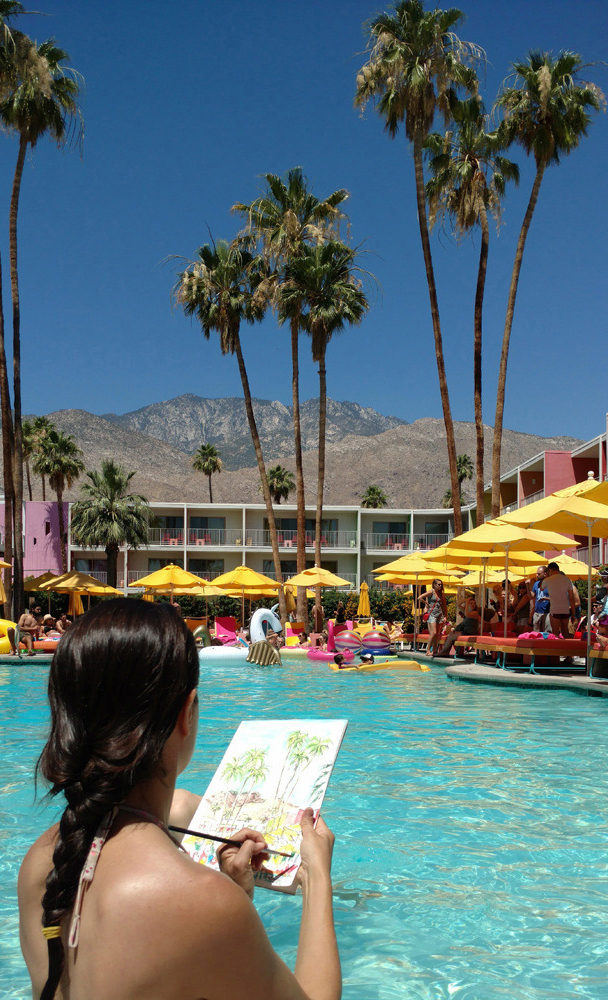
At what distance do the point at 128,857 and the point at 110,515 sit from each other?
41.9 m

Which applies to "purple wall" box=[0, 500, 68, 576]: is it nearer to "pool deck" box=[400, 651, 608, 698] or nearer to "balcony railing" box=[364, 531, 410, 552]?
"balcony railing" box=[364, 531, 410, 552]

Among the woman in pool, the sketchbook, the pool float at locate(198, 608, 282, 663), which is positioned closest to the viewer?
the woman in pool

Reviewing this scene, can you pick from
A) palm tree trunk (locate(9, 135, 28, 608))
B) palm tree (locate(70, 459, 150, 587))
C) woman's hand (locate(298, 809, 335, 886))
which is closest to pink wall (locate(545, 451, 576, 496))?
palm tree (locate(70, 459, 150, 587))

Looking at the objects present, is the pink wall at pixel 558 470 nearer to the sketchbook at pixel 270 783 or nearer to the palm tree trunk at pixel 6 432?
the palm tree trunk at pixel 6 432

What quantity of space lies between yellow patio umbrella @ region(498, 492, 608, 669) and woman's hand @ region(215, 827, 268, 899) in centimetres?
1066

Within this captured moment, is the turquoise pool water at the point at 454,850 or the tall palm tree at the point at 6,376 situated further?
the tall palm tree at the point at 6,376

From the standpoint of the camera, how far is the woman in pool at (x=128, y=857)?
1.34m

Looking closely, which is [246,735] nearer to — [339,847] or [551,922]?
[551,922]

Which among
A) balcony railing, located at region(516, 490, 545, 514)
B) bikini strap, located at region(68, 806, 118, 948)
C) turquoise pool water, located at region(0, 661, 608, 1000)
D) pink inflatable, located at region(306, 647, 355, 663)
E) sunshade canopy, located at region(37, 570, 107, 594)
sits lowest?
pink inflatable, located at region(306, 647, 355, 663)

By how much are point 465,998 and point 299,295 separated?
28429mm

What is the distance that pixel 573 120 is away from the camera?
23.9m

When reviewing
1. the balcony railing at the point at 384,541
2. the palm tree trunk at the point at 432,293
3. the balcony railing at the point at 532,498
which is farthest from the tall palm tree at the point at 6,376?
the balcony railing at the point at 384,541

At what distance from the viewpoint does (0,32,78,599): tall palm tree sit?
23.6 metres

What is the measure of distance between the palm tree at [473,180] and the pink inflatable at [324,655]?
6585mm
